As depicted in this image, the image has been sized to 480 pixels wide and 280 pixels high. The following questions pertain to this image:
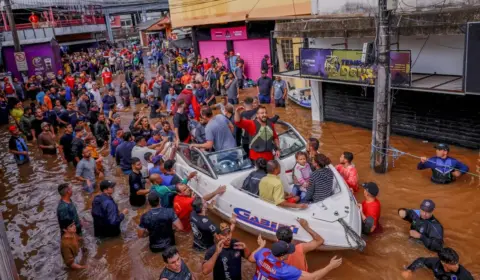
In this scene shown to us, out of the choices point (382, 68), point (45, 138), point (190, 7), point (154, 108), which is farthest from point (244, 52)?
point (382, 68)

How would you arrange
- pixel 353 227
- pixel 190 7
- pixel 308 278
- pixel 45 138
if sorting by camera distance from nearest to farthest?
pixel 308 278 < pixel 353 227 < pixel 45 138 < pixel 190 7

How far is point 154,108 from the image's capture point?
1664cm

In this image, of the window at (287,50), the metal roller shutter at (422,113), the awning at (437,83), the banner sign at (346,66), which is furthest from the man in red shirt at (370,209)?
the window at (287,50)

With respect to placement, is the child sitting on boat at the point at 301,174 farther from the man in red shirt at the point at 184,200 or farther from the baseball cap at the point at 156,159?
the baseball cap at the point at 156,159

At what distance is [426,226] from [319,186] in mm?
1666

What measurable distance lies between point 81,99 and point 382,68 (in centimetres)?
1038

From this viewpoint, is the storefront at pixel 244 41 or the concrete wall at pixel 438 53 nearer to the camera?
the concrete wall at pixel 438 53

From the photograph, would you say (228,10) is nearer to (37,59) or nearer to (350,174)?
(37,59)

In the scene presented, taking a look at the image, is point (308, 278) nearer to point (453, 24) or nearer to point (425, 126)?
point (453, 24)

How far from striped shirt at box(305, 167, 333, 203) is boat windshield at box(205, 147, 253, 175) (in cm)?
145

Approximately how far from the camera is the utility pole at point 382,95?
8.69 m

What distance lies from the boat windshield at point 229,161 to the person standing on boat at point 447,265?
11.1 ft

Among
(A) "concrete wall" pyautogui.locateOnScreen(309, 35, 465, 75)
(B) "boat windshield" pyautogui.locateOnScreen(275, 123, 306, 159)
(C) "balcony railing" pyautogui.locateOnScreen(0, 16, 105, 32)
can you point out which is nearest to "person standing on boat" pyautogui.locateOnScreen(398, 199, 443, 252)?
(B) "boat windshield" pyautogui.locateOnScreen(275, 123, 306, 159)

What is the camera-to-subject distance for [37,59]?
2789 cm
